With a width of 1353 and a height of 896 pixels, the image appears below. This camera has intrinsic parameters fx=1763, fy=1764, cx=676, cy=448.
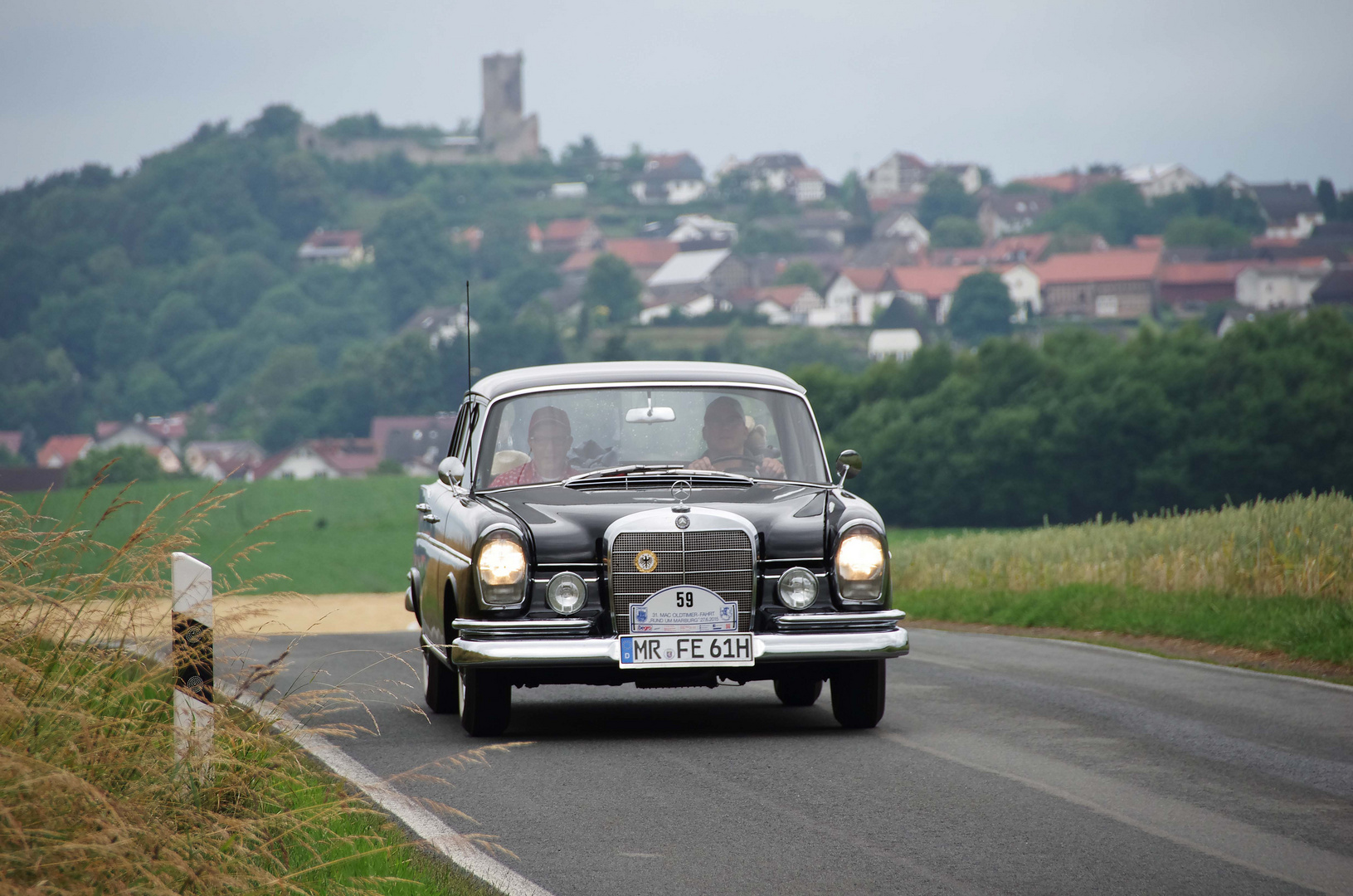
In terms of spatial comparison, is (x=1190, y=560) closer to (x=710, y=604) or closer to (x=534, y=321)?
(x=710, y=604)

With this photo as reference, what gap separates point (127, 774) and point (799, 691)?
5.49 metres

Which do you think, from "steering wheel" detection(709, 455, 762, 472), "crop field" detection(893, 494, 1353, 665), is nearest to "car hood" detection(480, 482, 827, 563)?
"steering wheel" detection(709, 455, 762, 472)

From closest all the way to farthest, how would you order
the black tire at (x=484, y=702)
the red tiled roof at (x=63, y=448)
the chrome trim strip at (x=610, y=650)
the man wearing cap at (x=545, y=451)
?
1. the chrome trim strip at (x=610, y=650)
2. the black tire at (x=484, y=702)
3. the man wearing cap at (x=545, y=451)
4. the red tiled roof at (x=63, y=448)

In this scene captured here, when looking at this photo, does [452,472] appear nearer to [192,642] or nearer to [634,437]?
[634,437]

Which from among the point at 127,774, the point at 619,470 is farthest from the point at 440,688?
the point at 127,774

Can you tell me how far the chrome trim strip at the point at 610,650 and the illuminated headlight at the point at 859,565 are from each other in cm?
21

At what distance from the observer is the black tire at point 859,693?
891cm

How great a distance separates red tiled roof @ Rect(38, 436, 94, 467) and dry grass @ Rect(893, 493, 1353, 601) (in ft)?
455

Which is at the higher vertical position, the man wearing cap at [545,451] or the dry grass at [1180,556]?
the man wearing cap at [545,451]

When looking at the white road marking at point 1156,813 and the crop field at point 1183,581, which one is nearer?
the white road marking at point 1156,813

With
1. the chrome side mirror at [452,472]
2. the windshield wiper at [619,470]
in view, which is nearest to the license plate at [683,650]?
the windshield wiper at [619,470]

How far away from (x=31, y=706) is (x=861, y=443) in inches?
3347

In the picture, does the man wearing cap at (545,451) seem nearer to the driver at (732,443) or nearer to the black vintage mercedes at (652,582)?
the black vintage mercedes at (652,582)

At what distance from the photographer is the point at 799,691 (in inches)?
404
